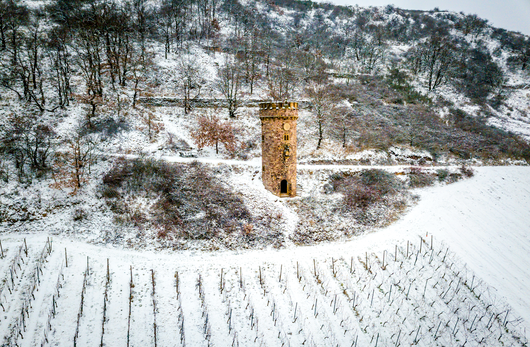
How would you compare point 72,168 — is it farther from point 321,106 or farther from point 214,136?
point 321,106

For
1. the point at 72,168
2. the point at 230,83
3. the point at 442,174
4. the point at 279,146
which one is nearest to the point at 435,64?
the point at 442,174

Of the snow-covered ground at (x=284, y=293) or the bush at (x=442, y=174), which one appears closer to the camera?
the snow-covered ground at (x=284, y=293)

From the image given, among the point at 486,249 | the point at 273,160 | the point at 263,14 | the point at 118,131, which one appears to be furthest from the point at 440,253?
the point at 263,14

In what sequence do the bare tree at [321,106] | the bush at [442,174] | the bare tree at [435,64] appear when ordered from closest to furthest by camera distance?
the bush at [442,174]
the bare tree at [321,106]
the bare tree at [435,64]

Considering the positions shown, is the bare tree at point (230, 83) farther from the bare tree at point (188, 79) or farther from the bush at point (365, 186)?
the bush at point (365, 186)

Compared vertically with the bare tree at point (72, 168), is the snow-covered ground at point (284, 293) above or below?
below

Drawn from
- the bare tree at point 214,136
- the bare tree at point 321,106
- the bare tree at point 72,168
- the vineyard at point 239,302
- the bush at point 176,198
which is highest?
the bare tree at point 321,106

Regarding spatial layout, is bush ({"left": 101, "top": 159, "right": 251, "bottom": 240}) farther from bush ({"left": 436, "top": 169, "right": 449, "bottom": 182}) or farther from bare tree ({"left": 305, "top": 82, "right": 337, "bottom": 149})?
bush ({"left": 436, "top": 169, "right": 449, "bottom": 182})

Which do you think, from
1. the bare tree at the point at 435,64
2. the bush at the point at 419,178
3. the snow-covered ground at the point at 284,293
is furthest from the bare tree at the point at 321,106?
the bare tree at the point at 435,64
